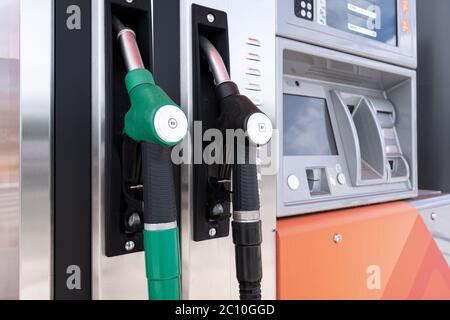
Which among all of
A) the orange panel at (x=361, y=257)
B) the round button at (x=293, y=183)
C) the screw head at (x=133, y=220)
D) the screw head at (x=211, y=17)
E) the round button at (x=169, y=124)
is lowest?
the orange panel at (x=361, y=257)

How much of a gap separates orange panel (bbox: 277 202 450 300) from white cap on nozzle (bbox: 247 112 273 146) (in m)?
0.36

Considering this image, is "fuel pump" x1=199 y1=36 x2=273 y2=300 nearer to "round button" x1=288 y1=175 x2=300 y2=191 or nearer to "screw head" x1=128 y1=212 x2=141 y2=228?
"screw head" x1=128 y1=212 x2=141 y2=228

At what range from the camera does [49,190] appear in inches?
Result: 23.6

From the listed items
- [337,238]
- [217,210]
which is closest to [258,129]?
[217,210]

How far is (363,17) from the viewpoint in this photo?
122 cm

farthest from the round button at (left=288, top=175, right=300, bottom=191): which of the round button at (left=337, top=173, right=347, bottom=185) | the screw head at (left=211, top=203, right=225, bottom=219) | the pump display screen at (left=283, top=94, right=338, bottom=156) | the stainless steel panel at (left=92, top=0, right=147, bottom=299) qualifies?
the stainless steel panel at (left=92, top=0, right=147, bottom=299)

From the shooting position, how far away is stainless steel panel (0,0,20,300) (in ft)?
1.91

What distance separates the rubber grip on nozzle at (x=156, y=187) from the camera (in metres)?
0.53

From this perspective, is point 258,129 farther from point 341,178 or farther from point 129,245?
point 341,178

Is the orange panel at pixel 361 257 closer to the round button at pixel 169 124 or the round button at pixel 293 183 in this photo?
the round button at pixel 293 183

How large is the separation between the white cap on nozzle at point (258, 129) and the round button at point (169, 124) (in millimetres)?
130

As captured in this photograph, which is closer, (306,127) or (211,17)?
(211,17)

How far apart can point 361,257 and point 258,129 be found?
0.69 m

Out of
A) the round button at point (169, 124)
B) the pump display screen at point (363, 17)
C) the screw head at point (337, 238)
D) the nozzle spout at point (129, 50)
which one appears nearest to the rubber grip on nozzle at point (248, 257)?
the round button at point (169, 124)
